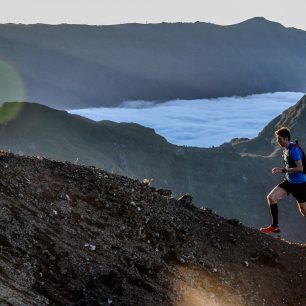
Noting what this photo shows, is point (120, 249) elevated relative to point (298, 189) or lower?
lower

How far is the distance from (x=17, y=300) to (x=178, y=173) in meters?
100

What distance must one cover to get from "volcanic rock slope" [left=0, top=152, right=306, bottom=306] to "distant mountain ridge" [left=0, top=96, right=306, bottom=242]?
67178 mm

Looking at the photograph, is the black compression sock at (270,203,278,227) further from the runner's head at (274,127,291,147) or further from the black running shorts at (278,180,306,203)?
the runner's head at (274,127,291,147)

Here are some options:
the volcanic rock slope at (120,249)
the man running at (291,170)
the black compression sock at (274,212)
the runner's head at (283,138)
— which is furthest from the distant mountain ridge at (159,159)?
the runner's head at (283,138)

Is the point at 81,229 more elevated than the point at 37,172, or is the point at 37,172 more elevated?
the point at 37,172

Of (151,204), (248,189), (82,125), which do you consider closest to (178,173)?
(248,189)

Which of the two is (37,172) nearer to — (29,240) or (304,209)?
(29,240)

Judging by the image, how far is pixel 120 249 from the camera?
916 cm

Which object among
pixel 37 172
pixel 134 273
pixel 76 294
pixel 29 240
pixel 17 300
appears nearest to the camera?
pixel 17 300

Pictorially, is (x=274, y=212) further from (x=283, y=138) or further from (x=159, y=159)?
(x=159, y=159)

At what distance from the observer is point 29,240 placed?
26.9ft

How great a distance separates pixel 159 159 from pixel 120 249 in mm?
97610

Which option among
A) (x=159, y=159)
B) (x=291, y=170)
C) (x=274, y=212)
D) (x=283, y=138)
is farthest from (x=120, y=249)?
(x=159, y=159)

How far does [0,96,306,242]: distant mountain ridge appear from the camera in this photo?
84938 millimetres
